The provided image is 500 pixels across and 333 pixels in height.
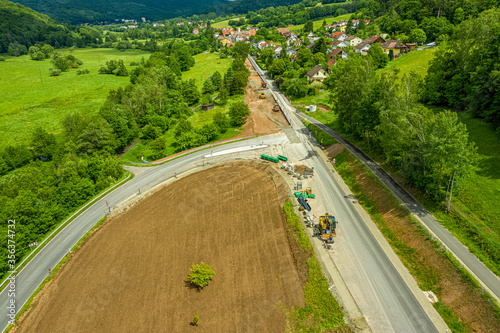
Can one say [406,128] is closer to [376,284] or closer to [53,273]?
[376,284]

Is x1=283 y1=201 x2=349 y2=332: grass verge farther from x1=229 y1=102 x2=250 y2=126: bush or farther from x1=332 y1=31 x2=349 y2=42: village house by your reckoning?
x1=332 y1=31 x2=349 y2=42: village house

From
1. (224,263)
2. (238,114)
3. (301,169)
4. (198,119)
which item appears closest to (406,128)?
(301,169)

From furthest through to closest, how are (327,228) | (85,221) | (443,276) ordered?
Result: (85,221), (327,228), (443,276)

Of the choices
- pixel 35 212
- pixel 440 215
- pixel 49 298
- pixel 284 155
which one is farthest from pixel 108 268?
pixel 440 215

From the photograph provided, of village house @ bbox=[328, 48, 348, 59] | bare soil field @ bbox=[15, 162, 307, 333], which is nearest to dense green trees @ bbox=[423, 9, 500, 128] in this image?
bare soil field @ bbox=[15, 162, 307, 333]

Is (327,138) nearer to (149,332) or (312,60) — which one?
(149,332)

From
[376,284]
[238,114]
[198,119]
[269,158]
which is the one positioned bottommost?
[376,284]
